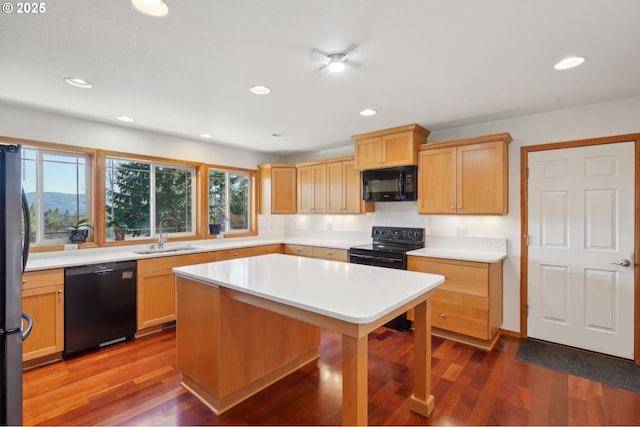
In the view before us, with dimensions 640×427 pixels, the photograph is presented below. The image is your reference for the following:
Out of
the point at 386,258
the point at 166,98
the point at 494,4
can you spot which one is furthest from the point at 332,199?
the point at 494,4

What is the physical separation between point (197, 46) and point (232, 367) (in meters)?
2.11

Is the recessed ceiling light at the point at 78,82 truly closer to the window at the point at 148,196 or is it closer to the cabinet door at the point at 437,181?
the window at the point at 148,196

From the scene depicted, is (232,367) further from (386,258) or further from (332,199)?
(332,199)

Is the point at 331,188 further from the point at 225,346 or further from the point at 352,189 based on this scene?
the point at 225,346

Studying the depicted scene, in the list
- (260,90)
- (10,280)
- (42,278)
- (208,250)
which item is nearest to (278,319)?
(10,280)

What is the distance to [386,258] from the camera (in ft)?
11.6

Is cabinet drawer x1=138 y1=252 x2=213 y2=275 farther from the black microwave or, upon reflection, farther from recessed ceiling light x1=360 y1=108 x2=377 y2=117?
recessed ceiling light x1=360 y1=108 x2=377 y2=117

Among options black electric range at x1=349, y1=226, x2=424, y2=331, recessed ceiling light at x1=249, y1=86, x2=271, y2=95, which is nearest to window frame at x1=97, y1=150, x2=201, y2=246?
recessed ceiling light at x1=249, y1=86, x2=271, y2=95

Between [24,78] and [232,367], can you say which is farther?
[24,78]

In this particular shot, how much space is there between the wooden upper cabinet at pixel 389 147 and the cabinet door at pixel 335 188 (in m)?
0.51

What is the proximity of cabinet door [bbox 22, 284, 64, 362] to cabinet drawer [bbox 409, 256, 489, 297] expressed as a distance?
352 cm

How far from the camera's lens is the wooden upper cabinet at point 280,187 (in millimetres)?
5031

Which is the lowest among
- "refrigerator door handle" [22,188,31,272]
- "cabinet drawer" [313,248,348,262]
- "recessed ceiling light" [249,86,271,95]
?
"cabinet drawer" [313,248,348,262]

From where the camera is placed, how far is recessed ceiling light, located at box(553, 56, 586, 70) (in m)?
2.00
